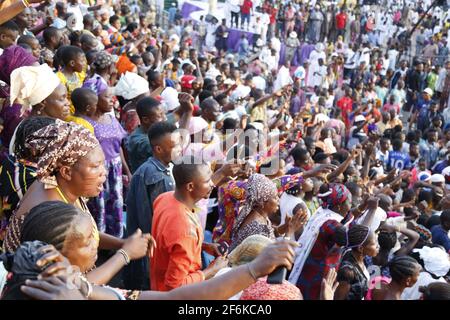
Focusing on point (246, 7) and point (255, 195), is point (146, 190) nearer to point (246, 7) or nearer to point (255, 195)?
point (255, 195)

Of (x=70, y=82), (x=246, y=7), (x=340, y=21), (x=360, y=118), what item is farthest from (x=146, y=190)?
(x=340, y=21)

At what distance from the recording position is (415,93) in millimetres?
17109

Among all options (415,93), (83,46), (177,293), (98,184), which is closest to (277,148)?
(83,46)

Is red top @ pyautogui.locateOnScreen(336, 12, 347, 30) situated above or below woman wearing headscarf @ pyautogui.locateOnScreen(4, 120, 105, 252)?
below

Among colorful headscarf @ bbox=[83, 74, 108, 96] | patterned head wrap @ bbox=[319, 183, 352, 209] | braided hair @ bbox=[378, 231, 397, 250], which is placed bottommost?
braided hair @ bbox=[378, 231, 397, 250]

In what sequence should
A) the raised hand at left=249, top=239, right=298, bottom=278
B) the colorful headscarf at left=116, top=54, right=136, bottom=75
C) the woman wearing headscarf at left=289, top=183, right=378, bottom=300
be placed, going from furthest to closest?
the colorful headscarf at left=116, top=54, right=136, bottom=75 → the woman wearing headscarf at left=289, top=183, right=378, bottom=300 → the raised hand at left=249, top=239, right=298, bottom=278

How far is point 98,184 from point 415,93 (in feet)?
48.7

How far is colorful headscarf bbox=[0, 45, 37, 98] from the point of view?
5715 mm

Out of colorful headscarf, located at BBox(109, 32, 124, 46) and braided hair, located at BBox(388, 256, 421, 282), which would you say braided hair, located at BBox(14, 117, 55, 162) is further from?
colorful headscarf, located at BBox(109, 32, 124, 46)

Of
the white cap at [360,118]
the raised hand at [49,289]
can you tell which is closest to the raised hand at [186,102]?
the raised hand at [49,289]

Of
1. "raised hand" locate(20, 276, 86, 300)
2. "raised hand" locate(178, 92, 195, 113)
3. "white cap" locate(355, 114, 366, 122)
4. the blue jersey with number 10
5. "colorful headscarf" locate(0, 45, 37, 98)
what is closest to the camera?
"raised hand" locate(20, 276, 86, 300)

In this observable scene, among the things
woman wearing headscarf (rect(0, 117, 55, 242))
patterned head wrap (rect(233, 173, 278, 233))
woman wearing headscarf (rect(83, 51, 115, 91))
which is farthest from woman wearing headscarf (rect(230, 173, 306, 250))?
woman wearing headscarf (rect(83, 51, 115, 91))

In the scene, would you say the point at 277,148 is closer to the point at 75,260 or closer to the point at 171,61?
the point at 171,61

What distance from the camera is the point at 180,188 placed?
12.9 feet
